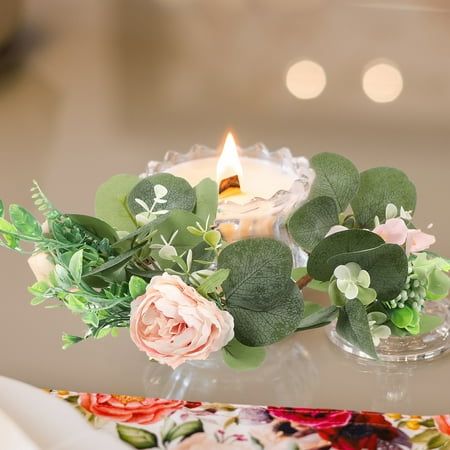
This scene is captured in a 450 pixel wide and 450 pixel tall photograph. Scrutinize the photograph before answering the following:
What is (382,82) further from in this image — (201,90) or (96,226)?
(96,226)

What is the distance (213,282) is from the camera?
549 millimetres

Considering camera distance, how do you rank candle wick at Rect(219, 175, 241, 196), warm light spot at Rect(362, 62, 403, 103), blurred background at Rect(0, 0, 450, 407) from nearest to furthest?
candle wick at Rect(219, 175, 241, 196) → blurred background at Rect(0, 0, 450, 407) → warm light spot at Rect(362, 62, 403, 103)

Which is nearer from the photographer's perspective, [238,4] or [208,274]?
[208,274]

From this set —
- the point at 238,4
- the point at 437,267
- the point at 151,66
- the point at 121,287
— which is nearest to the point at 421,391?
the point at 437,267

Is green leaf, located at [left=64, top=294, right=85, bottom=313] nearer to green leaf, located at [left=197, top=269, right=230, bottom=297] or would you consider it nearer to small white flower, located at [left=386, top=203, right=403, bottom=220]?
green leaf, located at [left=197, top=269, right=230, bottom=297]

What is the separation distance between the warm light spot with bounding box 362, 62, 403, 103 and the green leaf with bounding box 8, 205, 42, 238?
558mm

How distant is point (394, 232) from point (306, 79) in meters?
0.56

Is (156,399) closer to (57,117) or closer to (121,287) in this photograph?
(121,287)

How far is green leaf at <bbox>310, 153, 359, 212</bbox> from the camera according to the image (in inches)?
24.7

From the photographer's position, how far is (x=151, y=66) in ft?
3.79

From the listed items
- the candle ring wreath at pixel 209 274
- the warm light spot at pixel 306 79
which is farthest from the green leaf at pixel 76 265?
the warm light spot at pixel 306 79

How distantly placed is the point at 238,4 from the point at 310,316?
0.74 metres

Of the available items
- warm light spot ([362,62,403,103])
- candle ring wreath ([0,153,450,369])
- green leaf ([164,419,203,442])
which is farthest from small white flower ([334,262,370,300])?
warm light spot ([362,62,403,103])

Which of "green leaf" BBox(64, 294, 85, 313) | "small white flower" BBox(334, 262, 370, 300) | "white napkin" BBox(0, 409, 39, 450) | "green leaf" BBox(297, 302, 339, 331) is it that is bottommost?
"green leaf" BBox(297, 302, 339, 331)
